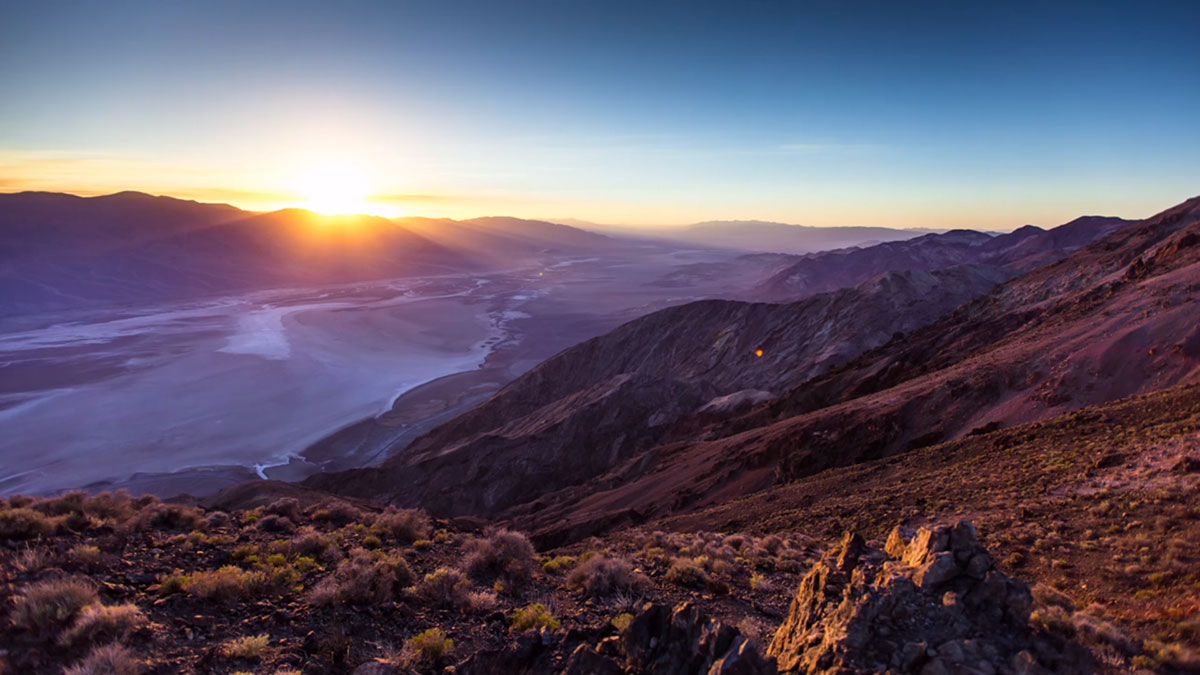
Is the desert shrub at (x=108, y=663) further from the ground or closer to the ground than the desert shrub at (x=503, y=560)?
further from the ground

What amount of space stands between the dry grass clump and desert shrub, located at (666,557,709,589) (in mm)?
3751

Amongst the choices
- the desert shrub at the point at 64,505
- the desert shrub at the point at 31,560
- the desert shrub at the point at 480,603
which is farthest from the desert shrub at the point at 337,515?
the desert shrub at the point at 480,603

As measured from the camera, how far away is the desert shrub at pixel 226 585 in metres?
6.38

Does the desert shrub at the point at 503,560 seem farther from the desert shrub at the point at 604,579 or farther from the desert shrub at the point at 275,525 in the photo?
the desert shrub at the point at 275,525

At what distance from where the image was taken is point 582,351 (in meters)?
53.1

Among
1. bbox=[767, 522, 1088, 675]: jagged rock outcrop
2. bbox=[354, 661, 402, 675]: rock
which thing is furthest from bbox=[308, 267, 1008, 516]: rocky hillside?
bbox=[767, 522, 1088, 675]: jagged rock outcrop

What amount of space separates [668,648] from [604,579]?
3072 millimetres

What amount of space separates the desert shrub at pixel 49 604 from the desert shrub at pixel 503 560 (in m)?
4.24

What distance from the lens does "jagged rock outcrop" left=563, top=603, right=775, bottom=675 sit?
468cm

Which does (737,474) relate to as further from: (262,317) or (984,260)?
(984,260)

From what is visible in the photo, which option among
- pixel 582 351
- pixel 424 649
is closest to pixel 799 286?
pixel 582 351

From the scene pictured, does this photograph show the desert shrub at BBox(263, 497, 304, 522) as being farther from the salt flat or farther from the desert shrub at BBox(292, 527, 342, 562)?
the salt flat

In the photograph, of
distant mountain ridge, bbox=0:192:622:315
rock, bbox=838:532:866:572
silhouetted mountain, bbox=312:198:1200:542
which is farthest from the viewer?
distant mountain ridge, bbox=0:192:622:315

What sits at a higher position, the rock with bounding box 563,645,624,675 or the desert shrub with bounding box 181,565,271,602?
the rock with bounding box 563,645,624,675
